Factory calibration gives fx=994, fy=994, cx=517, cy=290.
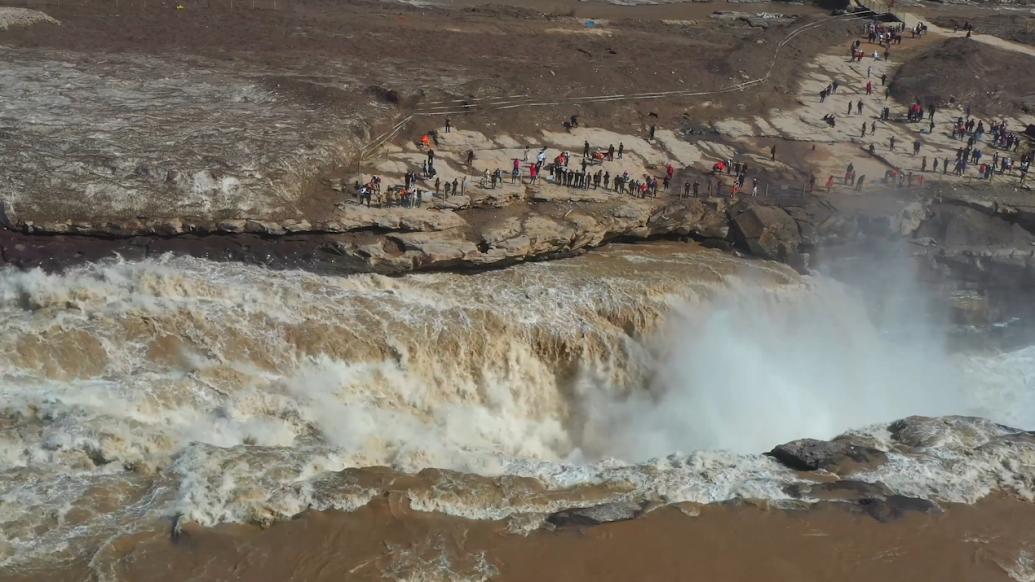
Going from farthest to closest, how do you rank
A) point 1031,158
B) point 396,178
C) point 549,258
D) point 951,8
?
point 951,8 < point 1031,158 < point 396,178 < point 549,258

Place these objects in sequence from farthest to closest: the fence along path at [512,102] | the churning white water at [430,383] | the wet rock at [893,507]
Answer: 1. the fence along path at [512,102]
2. the wet rock at [893,507]
3. the churning white water at [430,383]

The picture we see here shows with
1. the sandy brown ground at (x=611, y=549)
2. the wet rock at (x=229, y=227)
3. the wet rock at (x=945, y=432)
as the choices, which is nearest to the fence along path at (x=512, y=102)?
the wet rock at (x=229, y=227)

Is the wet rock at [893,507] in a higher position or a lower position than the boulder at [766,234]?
lower

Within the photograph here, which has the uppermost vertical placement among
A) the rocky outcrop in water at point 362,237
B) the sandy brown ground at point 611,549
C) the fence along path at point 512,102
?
the fence along path at point 512,102

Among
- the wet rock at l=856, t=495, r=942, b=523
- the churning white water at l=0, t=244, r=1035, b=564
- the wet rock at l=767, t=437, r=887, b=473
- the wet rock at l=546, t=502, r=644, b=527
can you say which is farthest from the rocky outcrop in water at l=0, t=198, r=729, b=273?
the wet rock at l=856, t=495, r=942, b=523

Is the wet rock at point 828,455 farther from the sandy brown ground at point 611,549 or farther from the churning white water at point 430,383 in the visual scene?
the sandy brown ground at point 611,549

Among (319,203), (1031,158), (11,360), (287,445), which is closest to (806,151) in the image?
(1031,158)

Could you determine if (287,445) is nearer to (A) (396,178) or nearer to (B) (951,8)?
(A) (396,178)
